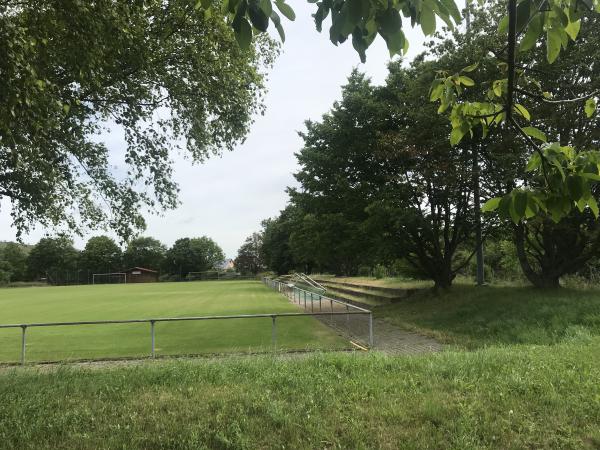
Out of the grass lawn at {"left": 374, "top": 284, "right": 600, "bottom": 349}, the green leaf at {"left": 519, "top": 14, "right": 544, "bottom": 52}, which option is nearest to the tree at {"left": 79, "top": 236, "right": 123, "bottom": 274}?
the grass lawn at {"left": 374, "top": 284, "right": 600, "bottom": 349}

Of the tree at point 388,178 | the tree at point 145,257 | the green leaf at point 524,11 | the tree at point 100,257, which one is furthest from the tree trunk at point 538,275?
the tree at point 145,257

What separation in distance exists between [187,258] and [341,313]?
106239mm

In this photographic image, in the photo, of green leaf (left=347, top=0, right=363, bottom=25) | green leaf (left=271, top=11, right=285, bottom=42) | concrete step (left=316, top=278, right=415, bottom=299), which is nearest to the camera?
green leaf (left=347, top=0, right=363, bottom=25)

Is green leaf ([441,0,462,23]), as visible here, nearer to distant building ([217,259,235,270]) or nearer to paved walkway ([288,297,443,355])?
paved walkway ([288,297,443,355])

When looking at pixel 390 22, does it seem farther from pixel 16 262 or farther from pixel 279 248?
pixel 16 262

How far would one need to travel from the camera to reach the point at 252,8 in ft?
7.57

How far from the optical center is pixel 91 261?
109438 millimetres

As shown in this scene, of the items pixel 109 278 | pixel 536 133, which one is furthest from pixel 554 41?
pixel 109 278

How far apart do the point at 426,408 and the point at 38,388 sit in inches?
205

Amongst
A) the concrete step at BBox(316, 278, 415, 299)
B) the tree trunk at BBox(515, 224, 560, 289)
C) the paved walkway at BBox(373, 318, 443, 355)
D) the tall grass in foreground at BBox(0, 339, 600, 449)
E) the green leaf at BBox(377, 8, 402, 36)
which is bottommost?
the paved walkway at BBox(373, 318, 443, 355)

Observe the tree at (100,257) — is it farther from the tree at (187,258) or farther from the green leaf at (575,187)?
the green leaf at (575,187)

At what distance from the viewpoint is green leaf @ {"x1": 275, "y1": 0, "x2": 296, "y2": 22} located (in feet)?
7.68

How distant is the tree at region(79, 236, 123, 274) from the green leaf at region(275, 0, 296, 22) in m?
112

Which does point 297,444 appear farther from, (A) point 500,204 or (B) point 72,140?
(B) point 72,140
